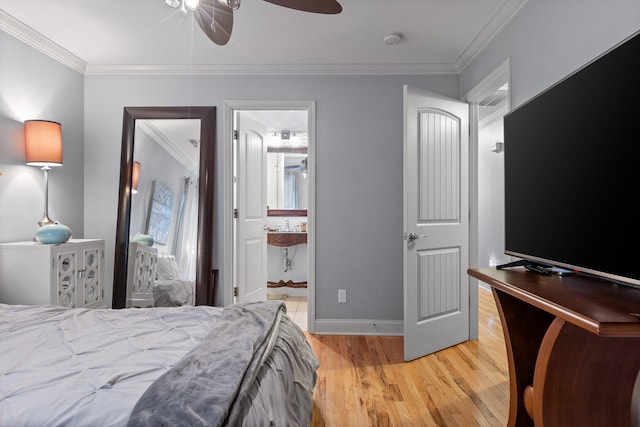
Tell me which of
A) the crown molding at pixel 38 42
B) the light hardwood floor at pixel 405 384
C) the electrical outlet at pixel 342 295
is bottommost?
the light hardwood floor at pixel 405 384

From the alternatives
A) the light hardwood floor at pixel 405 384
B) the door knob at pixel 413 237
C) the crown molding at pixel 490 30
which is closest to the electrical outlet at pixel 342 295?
the light hardwood floor at pixel 405 384

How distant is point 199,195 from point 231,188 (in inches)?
11.6

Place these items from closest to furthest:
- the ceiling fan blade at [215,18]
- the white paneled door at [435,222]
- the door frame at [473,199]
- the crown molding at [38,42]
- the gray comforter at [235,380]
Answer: the gray comforter at [235,380], the ceiling fan blade at [215,18], the crown molding at [38,42], the white paneled door at [435,222], the door frame at [473,199]

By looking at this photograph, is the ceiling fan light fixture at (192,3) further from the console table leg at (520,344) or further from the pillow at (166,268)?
the pillow at (166,268)

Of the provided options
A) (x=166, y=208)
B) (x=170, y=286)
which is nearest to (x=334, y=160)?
(x=166, y=208)

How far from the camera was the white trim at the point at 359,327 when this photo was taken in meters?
3.25

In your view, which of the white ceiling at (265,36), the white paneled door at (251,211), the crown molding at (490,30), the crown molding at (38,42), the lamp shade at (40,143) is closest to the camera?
the crown molding at (490,30)

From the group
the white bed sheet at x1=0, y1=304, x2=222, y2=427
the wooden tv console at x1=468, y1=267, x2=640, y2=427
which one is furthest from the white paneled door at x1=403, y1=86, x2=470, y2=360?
the white bed sheet at x1=0, y1=304, x2=222, y2=427

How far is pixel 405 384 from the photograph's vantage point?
7.58ft

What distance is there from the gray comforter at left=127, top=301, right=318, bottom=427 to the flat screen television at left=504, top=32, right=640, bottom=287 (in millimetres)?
1117

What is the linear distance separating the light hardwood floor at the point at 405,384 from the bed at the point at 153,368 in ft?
1.70

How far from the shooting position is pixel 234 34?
2.68 meters

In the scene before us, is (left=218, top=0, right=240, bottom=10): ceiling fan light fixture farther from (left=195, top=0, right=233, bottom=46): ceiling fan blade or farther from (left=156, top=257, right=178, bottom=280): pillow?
(left=156, top=257, right=178, bottom=280): pillow

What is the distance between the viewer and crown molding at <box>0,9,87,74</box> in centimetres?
247
